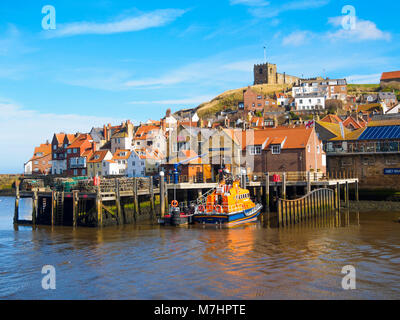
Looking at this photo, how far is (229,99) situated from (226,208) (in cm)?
13584

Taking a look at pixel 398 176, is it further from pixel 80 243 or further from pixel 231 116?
pixel 231 116

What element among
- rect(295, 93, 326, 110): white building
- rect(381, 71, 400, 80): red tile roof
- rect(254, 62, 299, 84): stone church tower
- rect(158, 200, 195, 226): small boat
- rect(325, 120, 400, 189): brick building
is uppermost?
rect(254, 62, 299, 84): stone church tower

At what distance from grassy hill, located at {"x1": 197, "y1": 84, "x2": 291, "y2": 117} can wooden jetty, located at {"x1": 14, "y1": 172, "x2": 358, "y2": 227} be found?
10512 centimetres

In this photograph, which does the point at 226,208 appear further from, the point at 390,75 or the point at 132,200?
the point at 390,75

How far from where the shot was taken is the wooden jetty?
1487 inches

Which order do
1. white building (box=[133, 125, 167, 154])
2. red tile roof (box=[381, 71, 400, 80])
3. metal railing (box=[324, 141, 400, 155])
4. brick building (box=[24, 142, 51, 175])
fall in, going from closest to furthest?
metal railing (box=[324, 141, 400, 155]), white building (box=[133, 125, 167, 154]), brick building (box=[24, 142, 51, 175]), red tile roof (box=[381, 71, 400, 80])

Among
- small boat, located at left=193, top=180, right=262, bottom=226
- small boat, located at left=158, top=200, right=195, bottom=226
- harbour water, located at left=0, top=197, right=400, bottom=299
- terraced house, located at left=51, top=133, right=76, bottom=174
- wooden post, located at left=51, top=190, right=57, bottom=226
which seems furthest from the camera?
terraced house, located at left=51, top=133, right=76, bottom=174

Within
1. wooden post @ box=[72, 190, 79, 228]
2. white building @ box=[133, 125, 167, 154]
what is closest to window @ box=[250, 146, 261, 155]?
wooden post @ box=[72, 190, 79, 228]

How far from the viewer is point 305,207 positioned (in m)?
38.5

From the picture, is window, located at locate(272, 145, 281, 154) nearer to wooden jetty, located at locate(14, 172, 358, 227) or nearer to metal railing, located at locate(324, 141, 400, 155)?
wooden jetty, located at locate(14, 172, 358, 227)

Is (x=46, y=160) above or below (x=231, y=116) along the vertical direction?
below

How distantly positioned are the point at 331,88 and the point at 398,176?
96.4 meters
